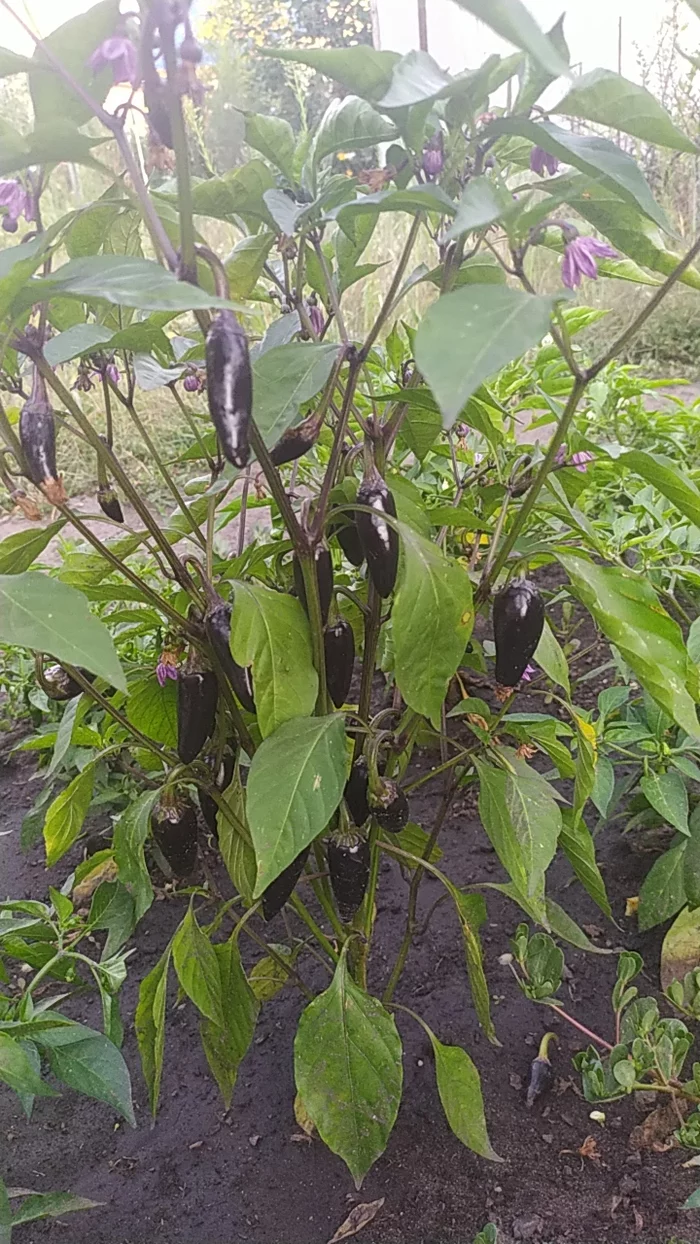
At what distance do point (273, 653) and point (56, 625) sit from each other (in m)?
0.20

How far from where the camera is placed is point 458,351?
30cm

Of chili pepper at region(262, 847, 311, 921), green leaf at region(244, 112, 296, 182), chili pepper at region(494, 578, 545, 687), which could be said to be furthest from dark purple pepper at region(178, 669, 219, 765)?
green leaf at region(244, 112, 296, 182)

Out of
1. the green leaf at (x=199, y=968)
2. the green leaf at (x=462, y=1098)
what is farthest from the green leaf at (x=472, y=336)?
the green leaf at (x=462, y=1098)

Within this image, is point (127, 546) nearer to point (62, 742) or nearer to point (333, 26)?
point (62, 742)

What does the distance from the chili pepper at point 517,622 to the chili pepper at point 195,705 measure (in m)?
0.23

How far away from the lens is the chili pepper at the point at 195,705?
65 centimetres

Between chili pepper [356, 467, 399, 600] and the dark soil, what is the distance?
60 centimetres

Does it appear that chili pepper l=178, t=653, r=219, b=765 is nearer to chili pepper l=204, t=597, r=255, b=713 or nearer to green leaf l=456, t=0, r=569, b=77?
chili pepper l=204, t=597, r=255, b=713

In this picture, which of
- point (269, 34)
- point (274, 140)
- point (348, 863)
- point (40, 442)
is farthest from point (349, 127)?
point (269, 34)

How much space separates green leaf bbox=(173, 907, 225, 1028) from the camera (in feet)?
2.30

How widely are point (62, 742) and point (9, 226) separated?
17.6 inches

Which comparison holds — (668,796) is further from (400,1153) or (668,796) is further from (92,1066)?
(92,1066)

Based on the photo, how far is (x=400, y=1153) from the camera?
0.85m

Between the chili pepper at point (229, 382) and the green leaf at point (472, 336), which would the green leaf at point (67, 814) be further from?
the green leaf at point (472, 336)
